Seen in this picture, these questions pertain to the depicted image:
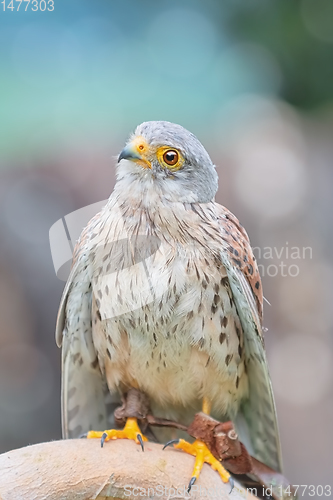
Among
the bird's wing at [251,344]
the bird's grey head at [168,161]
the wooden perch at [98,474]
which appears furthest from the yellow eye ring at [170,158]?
the wooden perch at [98,474]

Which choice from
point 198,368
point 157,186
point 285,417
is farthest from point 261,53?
point 285,417

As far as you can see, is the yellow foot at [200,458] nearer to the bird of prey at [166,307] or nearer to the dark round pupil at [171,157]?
the bird of prey at [166,307]

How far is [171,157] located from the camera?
4.19 feet

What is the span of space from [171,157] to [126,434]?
2.83ft

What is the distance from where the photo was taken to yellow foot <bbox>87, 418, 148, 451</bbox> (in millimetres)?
1514

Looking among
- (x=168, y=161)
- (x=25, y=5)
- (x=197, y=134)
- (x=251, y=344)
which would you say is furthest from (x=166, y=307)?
(x=25, y=5)

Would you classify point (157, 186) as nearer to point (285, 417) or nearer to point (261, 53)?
point (261, 53)

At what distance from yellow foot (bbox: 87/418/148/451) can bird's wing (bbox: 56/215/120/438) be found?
16 cm

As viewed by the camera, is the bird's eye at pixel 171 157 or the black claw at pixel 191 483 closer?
the bird's eye at pixel 171 157

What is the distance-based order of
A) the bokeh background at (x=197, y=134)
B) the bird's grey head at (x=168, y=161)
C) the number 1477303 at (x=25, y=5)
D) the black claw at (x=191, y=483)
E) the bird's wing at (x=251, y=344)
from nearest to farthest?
1. the bird's grey head at (x=168, y=161)
2. the black claw at (x=191, y=483)
3. the bird's wing at (x=251, y=344)
4. the number 1477303 at (x=25, y=5)
5. the bokeh background at (x=197, y=134)

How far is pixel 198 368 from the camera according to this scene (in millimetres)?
1603

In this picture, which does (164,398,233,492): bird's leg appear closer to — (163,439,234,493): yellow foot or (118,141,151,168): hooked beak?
(163,439,234,493): yellow foot

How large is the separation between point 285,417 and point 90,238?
1.53 meters

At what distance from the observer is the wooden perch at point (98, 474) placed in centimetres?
126
